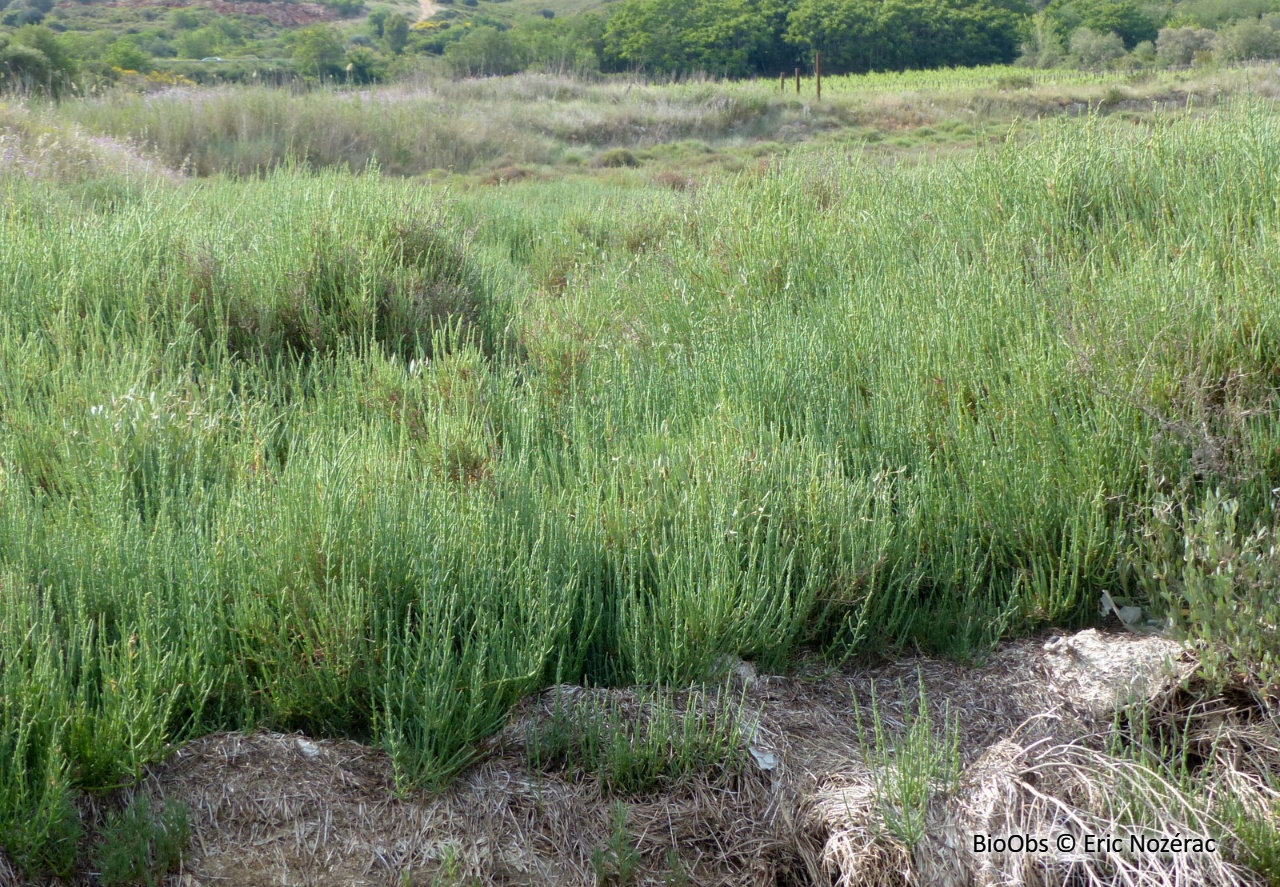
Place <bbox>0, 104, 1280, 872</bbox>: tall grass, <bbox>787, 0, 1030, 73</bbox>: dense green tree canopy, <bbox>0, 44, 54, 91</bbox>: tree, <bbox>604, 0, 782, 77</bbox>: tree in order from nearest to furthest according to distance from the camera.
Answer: <bbox>0, 104, 1280, 872</bbox>: tall grass
<bbox>0, 44, 54, 91</bbox>: tree
<bbox>604, 0, 782, 77</bbox>: tree
<bbox>787, 0, 1030, 73</bbox>: dense green tree canopy

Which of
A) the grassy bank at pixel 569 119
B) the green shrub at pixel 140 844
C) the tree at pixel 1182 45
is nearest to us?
the green shrub at pixel 140 844

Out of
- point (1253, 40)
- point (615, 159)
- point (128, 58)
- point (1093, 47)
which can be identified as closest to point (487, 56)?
point (128, 58)

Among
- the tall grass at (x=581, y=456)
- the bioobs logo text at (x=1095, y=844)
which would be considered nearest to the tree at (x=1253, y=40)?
the tall grass at (x=581, y=456)

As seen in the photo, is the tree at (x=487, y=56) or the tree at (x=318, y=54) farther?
the tree at (x=318, y=54)

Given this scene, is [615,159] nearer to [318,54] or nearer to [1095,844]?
[1095,844]

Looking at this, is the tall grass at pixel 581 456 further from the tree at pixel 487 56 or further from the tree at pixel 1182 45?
the tree at pixel 1182 45

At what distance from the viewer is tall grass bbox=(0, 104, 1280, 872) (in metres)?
2.28

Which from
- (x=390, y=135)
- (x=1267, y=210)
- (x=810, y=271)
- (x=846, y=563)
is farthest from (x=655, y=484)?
(x=390, y=135)

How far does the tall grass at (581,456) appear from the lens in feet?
7.48

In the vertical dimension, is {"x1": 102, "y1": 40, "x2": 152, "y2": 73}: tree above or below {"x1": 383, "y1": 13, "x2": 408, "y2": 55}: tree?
below

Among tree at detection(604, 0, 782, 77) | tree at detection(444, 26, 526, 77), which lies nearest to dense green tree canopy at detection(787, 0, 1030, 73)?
tree at detection(604, 0, 782, 77)

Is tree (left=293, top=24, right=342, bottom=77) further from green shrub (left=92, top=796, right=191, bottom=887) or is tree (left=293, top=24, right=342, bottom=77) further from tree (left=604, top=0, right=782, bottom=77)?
green shrub (left=92, top=796, right=191, bottom=887)

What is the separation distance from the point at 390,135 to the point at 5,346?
1369cm

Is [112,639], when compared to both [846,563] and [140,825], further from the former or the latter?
[846,563]
